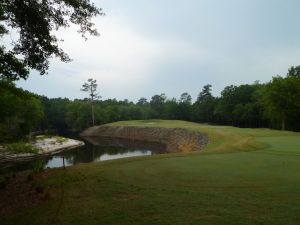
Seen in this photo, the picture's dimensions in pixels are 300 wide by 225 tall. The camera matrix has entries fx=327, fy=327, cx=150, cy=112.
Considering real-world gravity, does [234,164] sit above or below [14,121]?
below

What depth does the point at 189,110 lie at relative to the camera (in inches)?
4269

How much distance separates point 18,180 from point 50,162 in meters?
19.9

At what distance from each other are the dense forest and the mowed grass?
5354 mm

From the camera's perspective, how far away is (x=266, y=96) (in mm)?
58531

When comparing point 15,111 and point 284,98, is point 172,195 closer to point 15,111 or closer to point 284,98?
point 15,111

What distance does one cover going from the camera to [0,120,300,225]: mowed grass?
8.28 m

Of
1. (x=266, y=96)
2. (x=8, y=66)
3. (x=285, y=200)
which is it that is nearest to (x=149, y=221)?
(x=285, y=200)

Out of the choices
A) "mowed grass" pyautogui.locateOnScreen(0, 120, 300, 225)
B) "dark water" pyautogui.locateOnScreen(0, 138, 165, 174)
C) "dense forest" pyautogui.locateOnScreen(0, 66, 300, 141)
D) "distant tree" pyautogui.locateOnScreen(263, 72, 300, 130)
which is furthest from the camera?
"distant tree" pyautogui.locateOnScreen(263, 72, 300, 130)

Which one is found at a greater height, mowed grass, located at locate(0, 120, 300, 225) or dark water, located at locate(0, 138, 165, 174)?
mowed grass, located at locate(0, 120, 300, 225)

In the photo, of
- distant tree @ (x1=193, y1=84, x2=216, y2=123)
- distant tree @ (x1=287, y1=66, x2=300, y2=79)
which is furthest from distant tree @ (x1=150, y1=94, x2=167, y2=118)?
distant tree @ (x1=287, y1=66, x2=300, y2=79)

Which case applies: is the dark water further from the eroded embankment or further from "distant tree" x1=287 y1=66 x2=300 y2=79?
"distant tree" x1=287 y1=66 x2=300 y2=79

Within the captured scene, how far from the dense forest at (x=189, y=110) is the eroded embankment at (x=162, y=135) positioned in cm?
1484

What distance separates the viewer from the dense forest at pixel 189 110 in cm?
4166

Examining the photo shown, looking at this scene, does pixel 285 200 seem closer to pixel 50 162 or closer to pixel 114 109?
Answer: pixel 50 162
